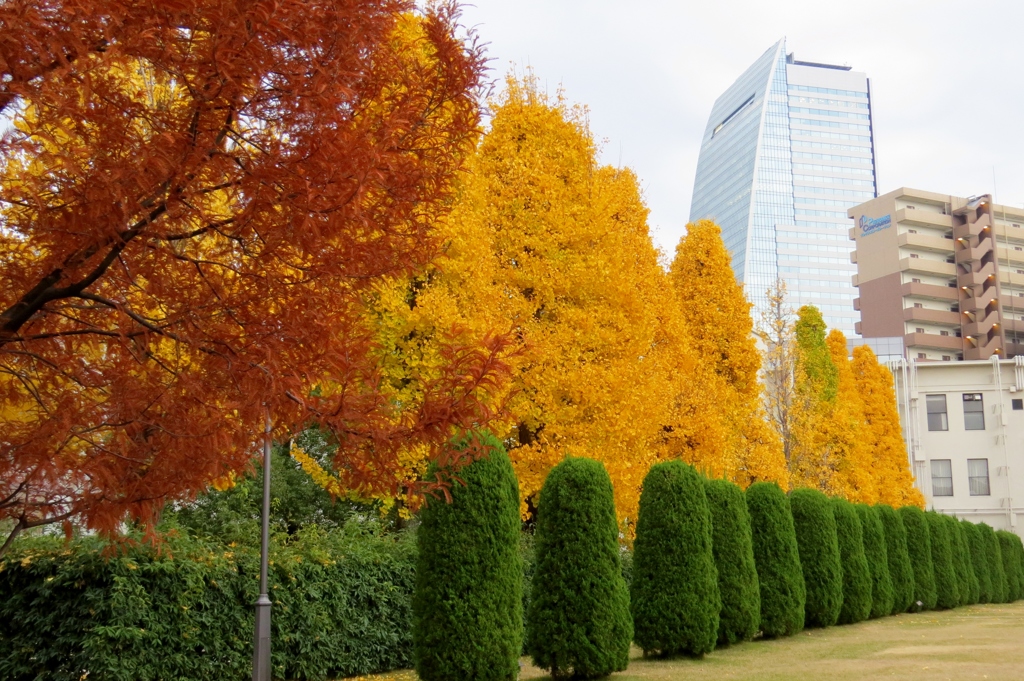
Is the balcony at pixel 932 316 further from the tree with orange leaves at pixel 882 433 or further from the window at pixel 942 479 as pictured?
the tree with orange leaves at pixel 882 433

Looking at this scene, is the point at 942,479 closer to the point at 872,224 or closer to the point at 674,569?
the point at 872,224

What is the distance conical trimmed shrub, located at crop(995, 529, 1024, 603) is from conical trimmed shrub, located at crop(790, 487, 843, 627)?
17867mm

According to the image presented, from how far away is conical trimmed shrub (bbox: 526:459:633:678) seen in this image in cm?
1083

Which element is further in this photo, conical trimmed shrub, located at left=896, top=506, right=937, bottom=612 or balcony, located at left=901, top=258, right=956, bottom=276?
balcony, located at left=901, top=258, right=956, bottom=276

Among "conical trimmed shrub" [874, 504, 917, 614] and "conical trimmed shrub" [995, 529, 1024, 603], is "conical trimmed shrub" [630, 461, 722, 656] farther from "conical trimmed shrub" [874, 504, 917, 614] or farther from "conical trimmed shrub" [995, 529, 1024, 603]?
A: "conical trimmed shrub" [995, 529, 1024, 603]

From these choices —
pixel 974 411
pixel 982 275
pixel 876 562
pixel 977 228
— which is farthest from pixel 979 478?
pixel 876 562

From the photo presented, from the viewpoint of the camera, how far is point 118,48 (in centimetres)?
366

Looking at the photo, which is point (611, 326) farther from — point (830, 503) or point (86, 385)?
point (86, 385)

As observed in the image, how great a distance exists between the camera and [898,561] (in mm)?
23656

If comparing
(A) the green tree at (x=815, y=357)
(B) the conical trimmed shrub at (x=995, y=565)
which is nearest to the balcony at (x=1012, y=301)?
(A) the green tree at (x=815, y=357)

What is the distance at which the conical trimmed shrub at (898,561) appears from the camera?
23.5 metres

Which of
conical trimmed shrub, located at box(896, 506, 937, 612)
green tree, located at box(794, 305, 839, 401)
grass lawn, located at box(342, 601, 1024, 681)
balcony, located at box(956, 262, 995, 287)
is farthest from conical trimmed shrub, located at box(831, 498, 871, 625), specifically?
balcony, located at box(956, 262, 995, 287)

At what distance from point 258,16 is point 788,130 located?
167m

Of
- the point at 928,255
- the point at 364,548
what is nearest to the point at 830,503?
the point at 364,548
